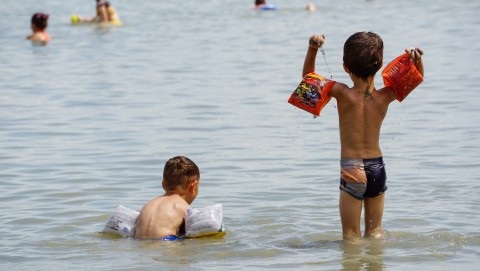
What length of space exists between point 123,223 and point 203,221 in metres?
0.58

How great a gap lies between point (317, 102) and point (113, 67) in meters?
12.0

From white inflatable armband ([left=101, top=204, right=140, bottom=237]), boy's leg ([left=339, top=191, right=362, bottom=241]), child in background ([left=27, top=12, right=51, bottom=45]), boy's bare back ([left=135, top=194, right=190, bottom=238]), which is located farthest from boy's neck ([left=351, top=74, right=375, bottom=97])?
child in background ([left=27, top=12, right=51, bottom=45])

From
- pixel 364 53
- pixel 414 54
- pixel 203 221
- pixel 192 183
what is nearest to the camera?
pixel 364 53

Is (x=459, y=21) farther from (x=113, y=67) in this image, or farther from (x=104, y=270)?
(x=104, y=270)

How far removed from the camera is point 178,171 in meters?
7.49

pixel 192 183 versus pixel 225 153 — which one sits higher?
pixel 192 183

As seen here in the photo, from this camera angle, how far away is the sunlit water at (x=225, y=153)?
729 centimetres

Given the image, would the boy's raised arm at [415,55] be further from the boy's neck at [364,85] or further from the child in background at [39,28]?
the child in background at [39,28]

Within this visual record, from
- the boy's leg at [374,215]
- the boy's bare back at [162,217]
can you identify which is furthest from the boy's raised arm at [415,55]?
the boy's bare back at [162,217]

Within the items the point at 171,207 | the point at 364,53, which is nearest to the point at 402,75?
the point at 364,53

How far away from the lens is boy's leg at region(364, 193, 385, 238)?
6.90 m

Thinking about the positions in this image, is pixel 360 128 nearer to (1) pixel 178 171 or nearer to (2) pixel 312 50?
(2) pixel 312 50

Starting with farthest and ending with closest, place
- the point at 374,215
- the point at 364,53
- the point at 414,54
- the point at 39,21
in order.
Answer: the point at 39,21, the point at 374,215, the point at 414,54, the point at 364,53

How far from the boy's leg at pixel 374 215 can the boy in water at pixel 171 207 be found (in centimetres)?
124
